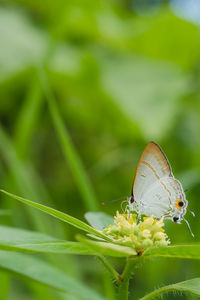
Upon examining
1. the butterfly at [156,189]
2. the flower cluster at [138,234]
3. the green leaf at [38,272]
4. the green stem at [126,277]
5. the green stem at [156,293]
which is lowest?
the green stem at [156,293]

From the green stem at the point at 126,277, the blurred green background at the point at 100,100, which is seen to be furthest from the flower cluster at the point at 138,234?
the blurred green background at the point at 100,100

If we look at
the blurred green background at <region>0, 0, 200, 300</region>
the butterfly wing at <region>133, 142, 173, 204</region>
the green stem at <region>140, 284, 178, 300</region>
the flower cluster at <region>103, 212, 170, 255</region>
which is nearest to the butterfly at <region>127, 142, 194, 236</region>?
the butterfly wing at <region>133, 142, 173, 204</region>

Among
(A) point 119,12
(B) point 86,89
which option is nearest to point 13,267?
(B) point 86,89

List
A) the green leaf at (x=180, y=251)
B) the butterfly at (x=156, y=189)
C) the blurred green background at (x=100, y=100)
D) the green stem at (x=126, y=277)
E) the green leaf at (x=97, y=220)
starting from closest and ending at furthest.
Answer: the green leaf at (x=180, y=251) → the green stem at (x=126, y=277) → the green leaf at (x=97, y=220) → the butterfly at (x=156, y=189) → the blurred green background at (x=100, y=100)

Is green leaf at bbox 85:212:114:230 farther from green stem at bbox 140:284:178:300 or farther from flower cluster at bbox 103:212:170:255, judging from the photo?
green stem at bbox 140:284:178:300

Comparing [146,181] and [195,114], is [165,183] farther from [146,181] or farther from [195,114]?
[195,114]

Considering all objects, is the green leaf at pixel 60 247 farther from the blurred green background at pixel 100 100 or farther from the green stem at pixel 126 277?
the blurred green background at pixel 100 100

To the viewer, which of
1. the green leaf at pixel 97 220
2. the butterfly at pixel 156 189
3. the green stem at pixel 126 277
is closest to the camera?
the green stem at pixel 126 277
